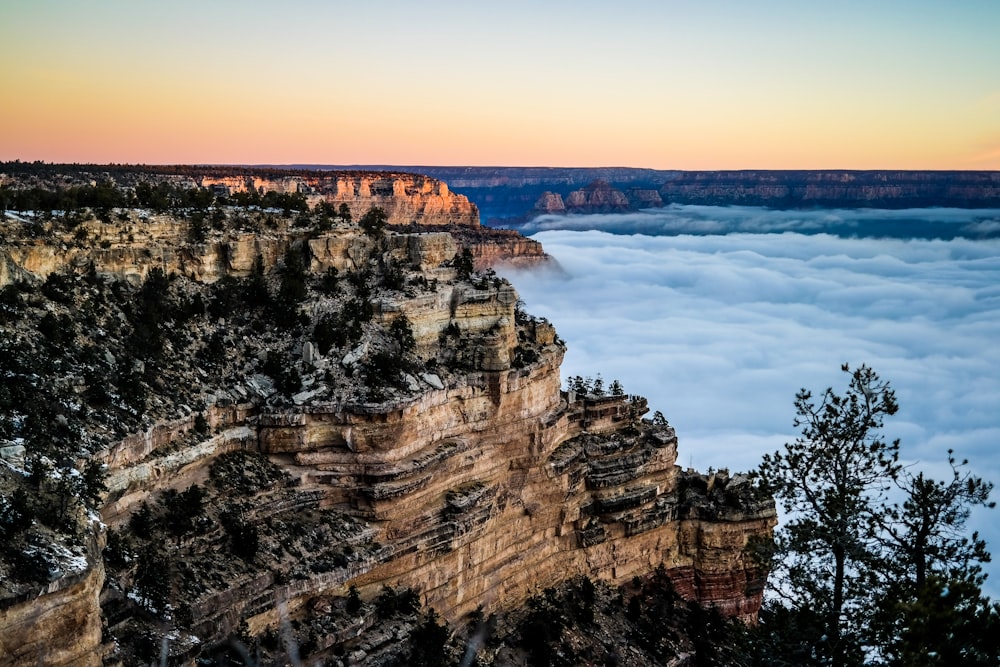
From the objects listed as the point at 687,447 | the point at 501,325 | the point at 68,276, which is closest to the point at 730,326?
the point at 687,447

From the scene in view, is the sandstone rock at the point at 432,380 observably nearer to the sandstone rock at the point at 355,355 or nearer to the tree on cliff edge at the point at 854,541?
the sandstone rock at the point at 355,355

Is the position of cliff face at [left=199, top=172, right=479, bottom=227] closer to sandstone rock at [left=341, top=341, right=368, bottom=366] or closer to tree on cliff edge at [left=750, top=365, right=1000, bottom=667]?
sandstone rock at [left=341, top=341, right=368, bottom=366]

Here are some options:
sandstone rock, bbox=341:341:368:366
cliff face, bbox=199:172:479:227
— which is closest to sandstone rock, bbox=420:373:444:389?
sandstone rock, bbox=341:341:368:366

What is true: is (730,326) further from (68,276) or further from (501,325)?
(68,276)

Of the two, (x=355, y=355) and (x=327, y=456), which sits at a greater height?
(x=355, y=355)

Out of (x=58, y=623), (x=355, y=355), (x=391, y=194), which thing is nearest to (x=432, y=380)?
(x=355, y=355)

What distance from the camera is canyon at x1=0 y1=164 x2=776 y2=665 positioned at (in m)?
22.2

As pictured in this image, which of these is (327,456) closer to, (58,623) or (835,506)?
(58,623)

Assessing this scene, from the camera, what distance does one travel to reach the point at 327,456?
28031 millimetres

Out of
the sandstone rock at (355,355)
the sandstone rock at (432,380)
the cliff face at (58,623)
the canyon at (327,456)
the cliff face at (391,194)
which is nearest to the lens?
the cliff face at (58,623)

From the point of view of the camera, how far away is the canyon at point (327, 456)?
22.2m

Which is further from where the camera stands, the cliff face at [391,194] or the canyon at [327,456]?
the cliff face at [391,194]

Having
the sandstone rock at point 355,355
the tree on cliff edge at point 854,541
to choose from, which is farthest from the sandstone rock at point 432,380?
the tree on cliff edge at point 854,541

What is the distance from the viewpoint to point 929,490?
644 inches
